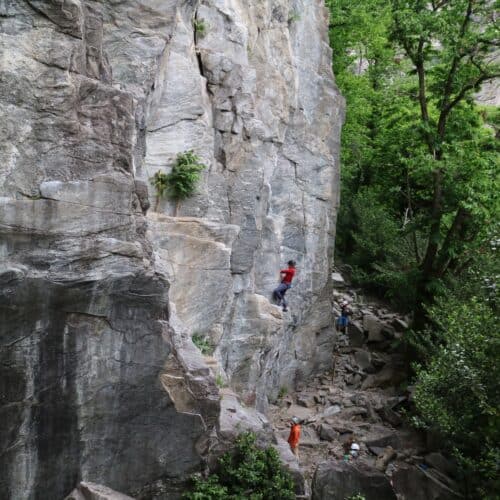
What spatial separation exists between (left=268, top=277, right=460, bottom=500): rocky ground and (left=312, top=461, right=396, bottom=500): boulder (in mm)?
21

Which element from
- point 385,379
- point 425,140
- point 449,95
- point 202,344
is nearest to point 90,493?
point 202,344

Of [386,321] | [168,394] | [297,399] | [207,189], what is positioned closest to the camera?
[168,394]

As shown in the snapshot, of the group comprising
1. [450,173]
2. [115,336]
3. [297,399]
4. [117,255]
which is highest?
[450,173]

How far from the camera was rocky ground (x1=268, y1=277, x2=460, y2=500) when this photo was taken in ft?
41.6

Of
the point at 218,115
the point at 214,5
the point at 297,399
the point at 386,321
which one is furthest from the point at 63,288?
the point at 386,321

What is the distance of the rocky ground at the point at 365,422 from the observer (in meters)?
12.7

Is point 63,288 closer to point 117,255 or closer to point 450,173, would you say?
point 117,255

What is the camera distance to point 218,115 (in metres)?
14.0

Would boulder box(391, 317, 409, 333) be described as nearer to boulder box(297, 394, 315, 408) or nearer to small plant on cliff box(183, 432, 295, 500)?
boulder box(297, 394, 315, 408)

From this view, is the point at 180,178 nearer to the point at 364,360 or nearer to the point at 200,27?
the point at 200,27

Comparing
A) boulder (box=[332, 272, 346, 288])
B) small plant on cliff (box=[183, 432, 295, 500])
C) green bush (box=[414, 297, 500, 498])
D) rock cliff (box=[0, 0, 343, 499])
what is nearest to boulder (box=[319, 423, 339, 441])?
rock cliff (box=[0, 0, 343, 499])

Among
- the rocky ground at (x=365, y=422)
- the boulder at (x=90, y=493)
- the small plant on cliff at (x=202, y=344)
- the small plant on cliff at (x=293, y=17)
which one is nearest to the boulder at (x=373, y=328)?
the rocky ground at (x=365, y=422)

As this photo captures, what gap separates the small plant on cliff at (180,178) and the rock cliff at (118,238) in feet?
0.72

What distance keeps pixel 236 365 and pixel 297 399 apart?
5.43 meters
